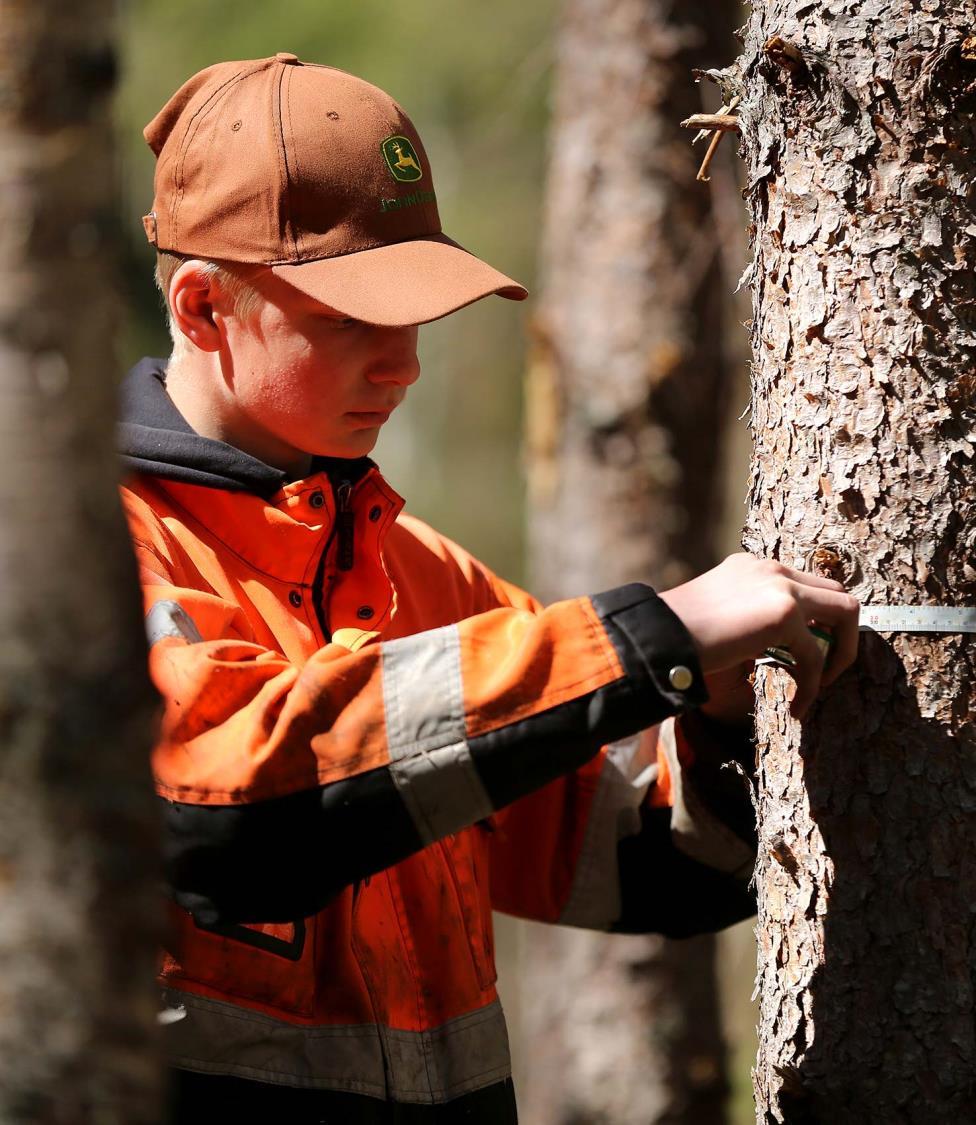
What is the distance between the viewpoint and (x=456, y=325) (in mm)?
12188

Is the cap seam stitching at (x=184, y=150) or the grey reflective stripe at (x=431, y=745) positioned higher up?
the cap seam stitching at (x=184, y=150)

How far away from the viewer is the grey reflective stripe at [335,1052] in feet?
5.78

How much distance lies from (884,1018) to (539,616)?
32.5 inches

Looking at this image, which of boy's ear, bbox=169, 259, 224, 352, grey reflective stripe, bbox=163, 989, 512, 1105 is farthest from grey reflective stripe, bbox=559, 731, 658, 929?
boy's ear, bbox=169, 259, 224, 352

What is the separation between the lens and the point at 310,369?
2.01 meters

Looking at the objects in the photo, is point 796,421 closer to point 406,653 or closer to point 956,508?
point 956,508

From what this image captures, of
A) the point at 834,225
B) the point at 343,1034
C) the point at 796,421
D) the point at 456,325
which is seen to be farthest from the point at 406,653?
the point at 456,325

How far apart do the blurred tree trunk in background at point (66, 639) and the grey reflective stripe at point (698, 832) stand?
1.15m

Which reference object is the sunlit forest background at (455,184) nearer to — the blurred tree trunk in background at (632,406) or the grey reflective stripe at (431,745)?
the blurred tree trunk in background at (632,406)

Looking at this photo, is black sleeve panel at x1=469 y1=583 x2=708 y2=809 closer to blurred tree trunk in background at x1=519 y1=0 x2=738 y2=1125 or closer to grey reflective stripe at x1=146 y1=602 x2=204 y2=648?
grey reflective stripe at x1=146 y1=602 x2=204 y2=648

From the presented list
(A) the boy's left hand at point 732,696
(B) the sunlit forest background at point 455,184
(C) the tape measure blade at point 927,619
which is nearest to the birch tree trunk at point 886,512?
(C) the tape measure blade at point 927,619

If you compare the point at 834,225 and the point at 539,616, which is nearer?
the point at 539,616

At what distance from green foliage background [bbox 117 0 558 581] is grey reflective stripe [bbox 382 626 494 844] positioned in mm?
5598

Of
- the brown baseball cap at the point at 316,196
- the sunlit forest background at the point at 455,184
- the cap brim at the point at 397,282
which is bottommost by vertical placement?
the sunlit forest background at the point at 455,184
